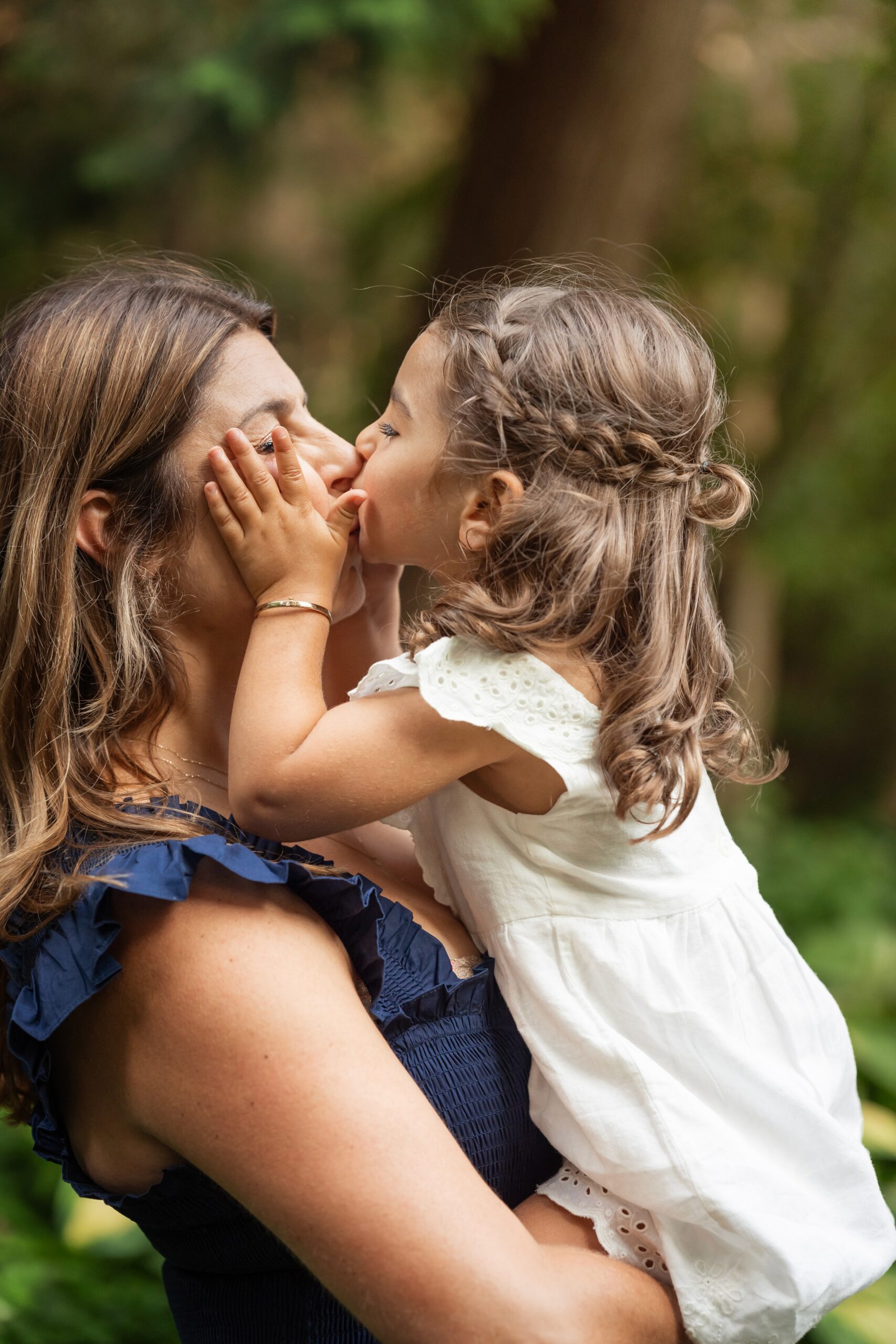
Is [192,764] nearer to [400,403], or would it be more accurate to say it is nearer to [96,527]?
[96,527]

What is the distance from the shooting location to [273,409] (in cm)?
176

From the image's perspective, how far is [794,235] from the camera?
7508mm

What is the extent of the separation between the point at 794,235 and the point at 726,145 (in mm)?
1014

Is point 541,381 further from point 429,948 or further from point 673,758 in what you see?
point 429,948

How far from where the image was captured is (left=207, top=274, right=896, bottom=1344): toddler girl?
152 centimetres

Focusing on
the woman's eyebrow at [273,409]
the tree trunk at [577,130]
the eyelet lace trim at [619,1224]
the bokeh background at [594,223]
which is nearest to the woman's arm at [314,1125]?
the eyelet lace trim at [619,1224]

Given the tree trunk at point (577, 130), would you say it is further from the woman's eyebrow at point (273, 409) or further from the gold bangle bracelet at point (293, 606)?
Result: the gold bangle bracelet at point (293, 606)

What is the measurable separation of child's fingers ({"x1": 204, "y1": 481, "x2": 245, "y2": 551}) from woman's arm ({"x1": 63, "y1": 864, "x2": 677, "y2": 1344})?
0.53m

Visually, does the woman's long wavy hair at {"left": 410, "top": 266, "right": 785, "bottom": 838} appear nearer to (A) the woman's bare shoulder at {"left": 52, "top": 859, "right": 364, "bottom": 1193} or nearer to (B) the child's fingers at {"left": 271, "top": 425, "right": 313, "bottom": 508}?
(B) the child's fingers at {"left": 271, "top": 425, "right": 313, "bottom": 508}

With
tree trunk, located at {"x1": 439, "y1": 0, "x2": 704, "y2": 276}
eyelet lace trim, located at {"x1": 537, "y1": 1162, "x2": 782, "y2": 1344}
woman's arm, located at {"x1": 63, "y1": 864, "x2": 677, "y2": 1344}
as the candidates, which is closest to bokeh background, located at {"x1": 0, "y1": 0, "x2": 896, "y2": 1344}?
tree trunk, located at {"x1": 439, "y1": 0, "x2": 704, "y2": 276}

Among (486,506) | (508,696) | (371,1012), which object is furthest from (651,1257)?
(486,506)

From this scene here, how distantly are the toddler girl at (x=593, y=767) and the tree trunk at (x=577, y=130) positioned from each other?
2303 mm

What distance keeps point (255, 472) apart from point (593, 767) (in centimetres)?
65

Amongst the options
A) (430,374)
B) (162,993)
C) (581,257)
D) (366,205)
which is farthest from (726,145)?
(162,993)
